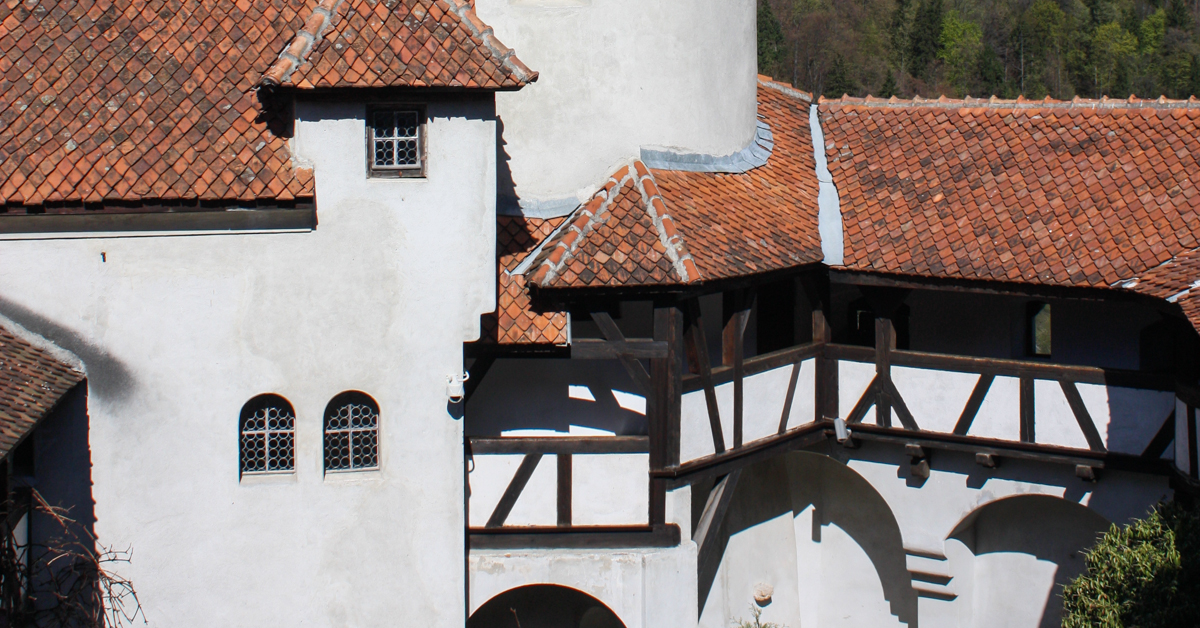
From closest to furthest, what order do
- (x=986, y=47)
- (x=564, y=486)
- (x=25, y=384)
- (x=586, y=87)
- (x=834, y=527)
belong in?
(x=25, y=384), (x=564, y=486), (x=586, y=87), (x=834, y=527), (x=986, y=47)

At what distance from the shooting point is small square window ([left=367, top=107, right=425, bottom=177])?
1317 cm

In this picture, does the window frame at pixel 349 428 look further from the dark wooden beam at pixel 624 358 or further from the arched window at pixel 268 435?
the dark wooden beam at pixel 624 358

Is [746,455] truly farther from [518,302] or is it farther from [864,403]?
[518,302]

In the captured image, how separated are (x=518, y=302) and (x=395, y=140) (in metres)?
2.12

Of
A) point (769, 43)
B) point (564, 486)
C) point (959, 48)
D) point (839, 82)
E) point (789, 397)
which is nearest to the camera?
point (564, 486)

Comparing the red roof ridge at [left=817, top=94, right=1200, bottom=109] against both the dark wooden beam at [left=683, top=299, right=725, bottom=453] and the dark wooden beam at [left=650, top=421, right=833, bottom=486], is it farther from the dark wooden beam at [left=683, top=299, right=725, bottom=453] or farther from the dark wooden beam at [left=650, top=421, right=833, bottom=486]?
the dark wooden beam at [left=683, top=299, right=725, bottom=453]

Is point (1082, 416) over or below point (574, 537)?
over

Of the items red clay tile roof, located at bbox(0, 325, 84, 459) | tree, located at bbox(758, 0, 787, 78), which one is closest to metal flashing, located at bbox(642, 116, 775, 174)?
red clay tile roof, located at bbox(0, 325, 84, 459)

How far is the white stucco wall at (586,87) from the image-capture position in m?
14.8

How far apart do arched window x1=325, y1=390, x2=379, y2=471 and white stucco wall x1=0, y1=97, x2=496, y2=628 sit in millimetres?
160

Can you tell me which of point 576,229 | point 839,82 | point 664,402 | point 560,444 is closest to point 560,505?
point 560,444

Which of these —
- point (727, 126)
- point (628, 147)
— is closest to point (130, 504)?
point (628, 147)

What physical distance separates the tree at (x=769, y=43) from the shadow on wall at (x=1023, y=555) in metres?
57.1

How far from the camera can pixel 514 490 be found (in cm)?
1416
